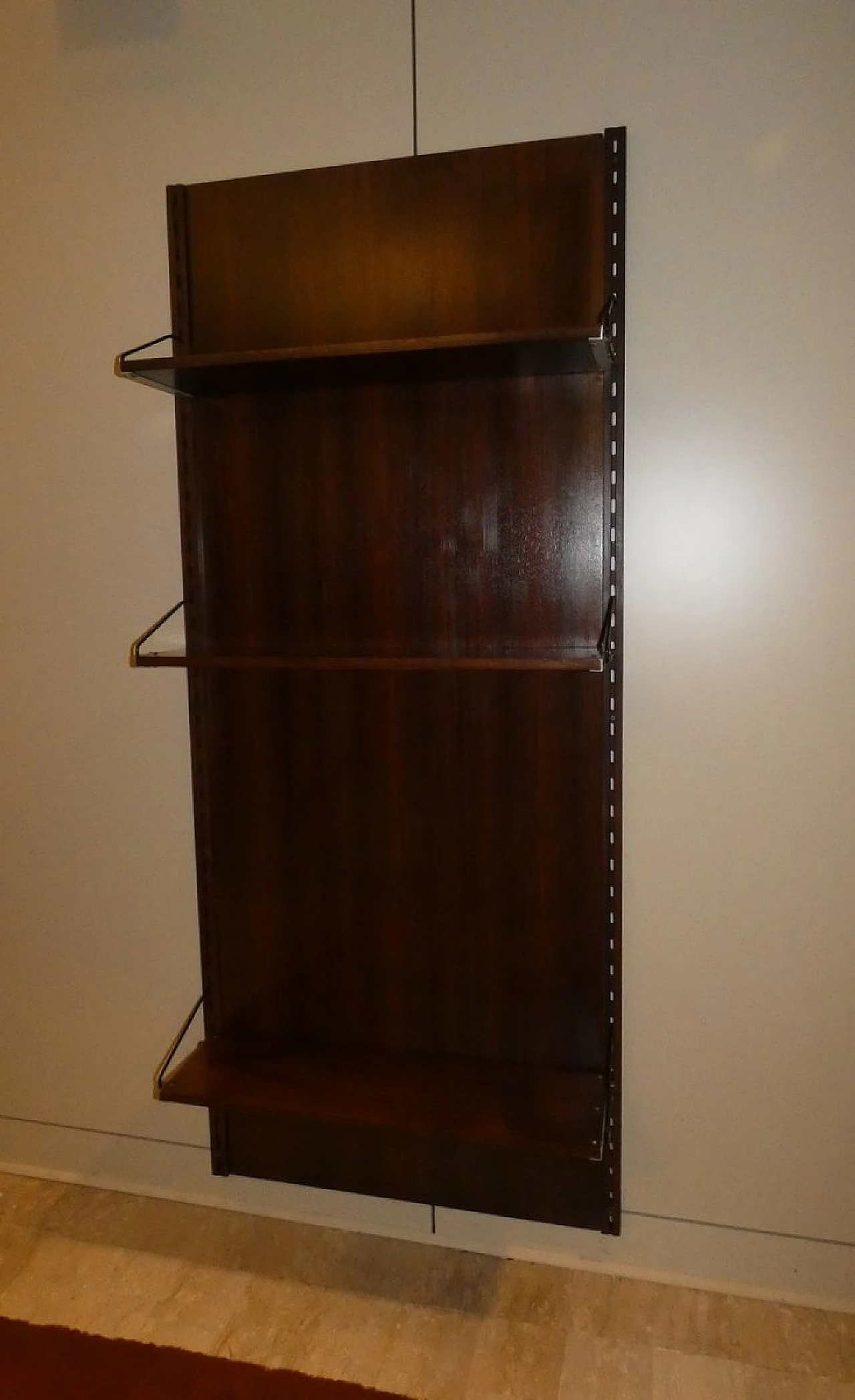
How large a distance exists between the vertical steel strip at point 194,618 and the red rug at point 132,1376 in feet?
1.29

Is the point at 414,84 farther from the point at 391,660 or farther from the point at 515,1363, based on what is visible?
the point at 515,1363

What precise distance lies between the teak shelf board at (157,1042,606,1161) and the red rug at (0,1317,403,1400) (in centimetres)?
44

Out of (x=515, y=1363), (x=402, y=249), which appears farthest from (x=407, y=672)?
(x=515, y=1363)

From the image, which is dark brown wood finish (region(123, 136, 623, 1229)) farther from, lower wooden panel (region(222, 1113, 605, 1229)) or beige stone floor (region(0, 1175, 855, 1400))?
beige stone floor (region(0, 1175, 855, 1400))

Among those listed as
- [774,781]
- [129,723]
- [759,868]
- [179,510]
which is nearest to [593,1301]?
[759,868]

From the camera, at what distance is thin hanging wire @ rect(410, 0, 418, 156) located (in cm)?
172

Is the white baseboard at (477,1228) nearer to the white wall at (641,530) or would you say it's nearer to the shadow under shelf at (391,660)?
the white wall at (641,530)

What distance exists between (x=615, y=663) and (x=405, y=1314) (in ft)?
4.26

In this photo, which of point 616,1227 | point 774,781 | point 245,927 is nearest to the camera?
point 774,781

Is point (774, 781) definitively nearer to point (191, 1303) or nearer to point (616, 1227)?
point (616, 1227)

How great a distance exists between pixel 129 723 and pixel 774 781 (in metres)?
1.31

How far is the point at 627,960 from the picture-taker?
71.1 inches

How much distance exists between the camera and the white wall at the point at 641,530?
5.30ft

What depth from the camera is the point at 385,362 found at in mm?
1608
